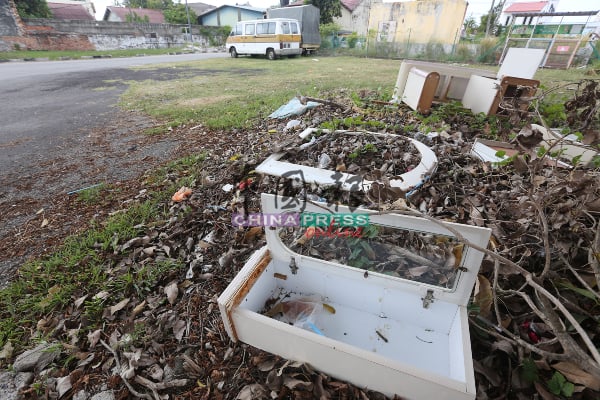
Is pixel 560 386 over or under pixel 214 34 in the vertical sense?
under

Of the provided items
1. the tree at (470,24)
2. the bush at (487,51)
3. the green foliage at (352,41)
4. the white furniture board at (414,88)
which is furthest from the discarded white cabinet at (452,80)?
the tree at (470,24)

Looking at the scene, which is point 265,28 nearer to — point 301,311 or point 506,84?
point 506,84

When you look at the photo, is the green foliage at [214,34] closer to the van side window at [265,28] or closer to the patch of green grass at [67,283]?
the van side window at [265,28]

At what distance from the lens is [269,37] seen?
→ 1479cm

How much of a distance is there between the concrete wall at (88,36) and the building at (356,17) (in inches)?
642

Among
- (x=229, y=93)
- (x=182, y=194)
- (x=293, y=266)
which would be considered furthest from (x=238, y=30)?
(x=293, y=266)

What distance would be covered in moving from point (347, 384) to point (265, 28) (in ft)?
54.9

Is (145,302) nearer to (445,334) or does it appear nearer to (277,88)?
(445,334)

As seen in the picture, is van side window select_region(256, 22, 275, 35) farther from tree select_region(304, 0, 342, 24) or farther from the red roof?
the red roof

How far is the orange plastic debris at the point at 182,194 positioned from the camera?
280cm

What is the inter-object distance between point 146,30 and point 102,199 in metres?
28.1

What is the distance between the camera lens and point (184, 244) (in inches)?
90.2

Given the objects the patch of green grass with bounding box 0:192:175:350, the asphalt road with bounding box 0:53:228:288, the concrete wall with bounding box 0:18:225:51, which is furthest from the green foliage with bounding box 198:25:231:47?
the patch of green grass with bounding box 0:192:175:350

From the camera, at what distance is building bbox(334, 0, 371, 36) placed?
2878cm
